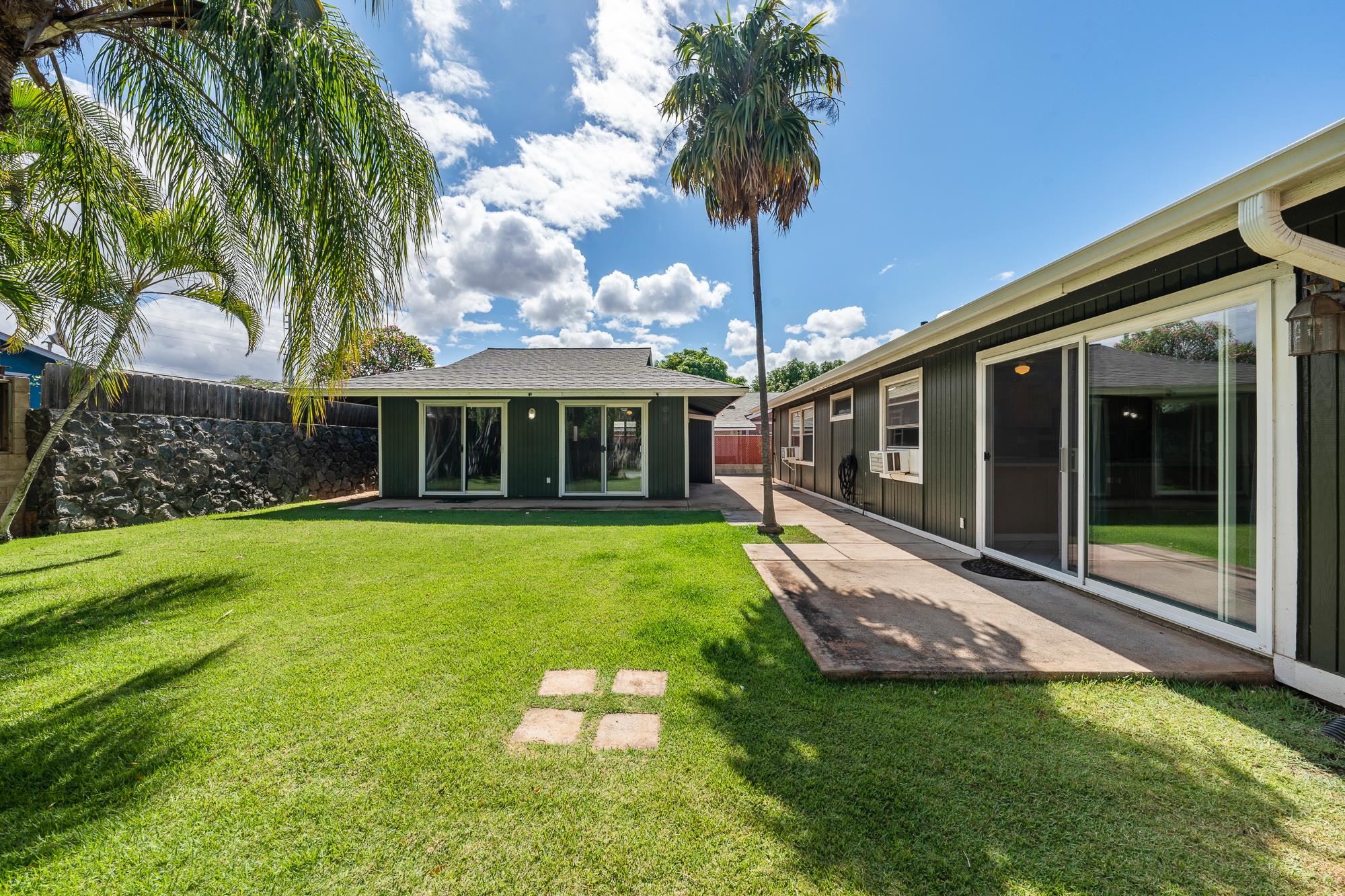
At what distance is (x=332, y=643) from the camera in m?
2.88

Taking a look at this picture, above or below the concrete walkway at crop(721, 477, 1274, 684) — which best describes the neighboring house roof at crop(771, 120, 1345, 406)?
above

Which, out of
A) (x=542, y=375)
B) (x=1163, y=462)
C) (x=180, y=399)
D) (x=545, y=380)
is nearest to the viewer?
(x=1163, y=462)

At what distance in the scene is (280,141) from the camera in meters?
3.15

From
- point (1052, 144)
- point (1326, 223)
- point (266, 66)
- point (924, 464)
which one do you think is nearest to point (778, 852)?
point (1326, 223)

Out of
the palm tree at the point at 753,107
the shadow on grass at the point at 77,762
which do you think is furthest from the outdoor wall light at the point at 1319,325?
the shadow on grass at the point at 77,762

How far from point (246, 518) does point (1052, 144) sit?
12966 millimetres

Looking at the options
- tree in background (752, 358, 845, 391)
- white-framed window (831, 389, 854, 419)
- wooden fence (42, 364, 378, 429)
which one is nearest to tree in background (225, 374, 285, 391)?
wooden fence (42, 364, 378, 429)

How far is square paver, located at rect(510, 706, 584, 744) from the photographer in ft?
6.48

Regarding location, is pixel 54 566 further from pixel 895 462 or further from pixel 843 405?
pixel 843 405

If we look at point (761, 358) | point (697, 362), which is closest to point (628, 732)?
point (761, 358)

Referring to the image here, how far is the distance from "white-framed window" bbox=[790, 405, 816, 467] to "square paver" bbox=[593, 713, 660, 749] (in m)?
9.51

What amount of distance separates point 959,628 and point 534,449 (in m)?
8.17

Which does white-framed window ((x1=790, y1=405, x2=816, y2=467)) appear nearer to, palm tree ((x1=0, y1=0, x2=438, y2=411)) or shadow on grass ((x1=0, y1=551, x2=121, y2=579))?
palm tree ((x1=0, y1=0, x2=438, y2=411))

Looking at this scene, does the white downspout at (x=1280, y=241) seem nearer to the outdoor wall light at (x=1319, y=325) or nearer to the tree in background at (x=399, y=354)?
the outdoor wall light at (x=1319, y=325)
